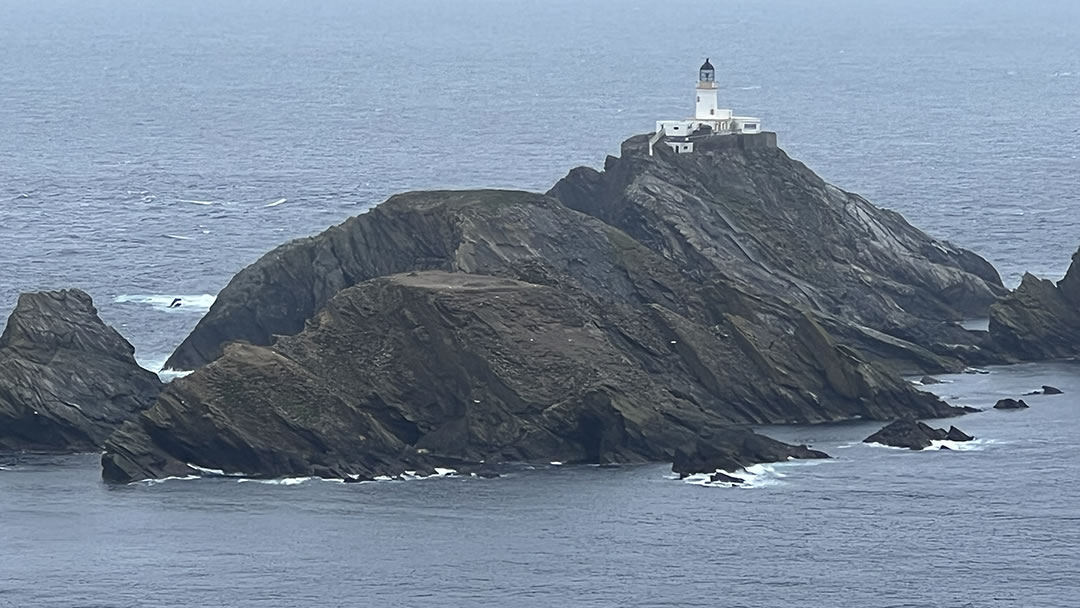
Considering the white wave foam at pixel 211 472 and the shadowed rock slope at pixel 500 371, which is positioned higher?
the shadowed rock slope at pixel 500 371

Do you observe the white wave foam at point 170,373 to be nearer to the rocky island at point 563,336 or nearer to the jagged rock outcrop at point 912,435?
the rocky island at point 563,336

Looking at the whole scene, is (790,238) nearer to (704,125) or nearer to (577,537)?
(704,125)

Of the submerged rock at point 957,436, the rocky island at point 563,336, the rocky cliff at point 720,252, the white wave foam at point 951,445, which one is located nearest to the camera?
the rocky island at point 563,336

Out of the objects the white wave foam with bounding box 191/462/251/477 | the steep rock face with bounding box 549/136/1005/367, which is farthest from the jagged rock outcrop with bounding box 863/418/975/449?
the white wave foam with bounding box 191/462/251/477

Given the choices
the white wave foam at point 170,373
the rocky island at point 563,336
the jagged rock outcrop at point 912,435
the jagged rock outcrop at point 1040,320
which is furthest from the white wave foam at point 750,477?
the white wave foam at point 170,373

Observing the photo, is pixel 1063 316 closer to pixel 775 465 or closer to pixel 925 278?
pixel 925 278

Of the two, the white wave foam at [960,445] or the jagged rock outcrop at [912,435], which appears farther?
the jagged rock outcrop at [912,435]

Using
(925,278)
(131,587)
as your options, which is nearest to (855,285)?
(925,278)
